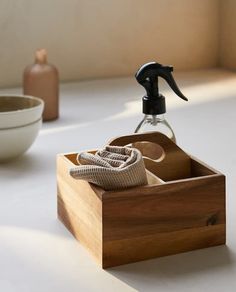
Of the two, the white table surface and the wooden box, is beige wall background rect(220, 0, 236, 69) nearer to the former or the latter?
the white table surface

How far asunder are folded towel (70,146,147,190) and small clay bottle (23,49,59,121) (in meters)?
0.74

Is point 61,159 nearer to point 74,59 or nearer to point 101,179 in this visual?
point 101,179

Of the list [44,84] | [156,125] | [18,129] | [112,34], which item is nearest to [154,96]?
[156,125]

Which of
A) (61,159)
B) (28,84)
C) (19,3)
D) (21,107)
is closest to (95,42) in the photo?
(19,3)

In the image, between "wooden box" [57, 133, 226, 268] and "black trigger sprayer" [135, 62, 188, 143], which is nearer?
"wooden box" [57, 133, 226, 268]

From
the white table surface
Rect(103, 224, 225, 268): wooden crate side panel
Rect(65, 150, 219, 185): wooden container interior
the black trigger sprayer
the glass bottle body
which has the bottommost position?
the white table surface

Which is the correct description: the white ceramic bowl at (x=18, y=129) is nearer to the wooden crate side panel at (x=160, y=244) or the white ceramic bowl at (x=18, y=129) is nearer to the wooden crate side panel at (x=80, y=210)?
the wooden crate side panel at (x=80, y=210)

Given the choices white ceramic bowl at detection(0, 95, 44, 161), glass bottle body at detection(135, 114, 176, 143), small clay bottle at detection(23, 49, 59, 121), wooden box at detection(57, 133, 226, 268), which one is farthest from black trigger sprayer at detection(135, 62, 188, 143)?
small clay bottle at detection(23, 49, 59, 121)

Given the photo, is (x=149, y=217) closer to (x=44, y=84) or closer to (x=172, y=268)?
(x=172, y=268)

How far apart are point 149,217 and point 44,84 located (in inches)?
32.0

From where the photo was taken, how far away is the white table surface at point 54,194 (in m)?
0.81

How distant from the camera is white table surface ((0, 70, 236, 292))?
32.0 inches

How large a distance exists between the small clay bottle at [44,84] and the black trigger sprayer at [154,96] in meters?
0.60

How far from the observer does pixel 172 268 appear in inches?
33.0
